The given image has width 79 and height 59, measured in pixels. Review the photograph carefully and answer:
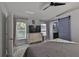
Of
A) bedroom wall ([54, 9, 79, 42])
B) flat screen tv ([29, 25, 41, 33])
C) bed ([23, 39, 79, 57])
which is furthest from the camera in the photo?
flat screen tv ([29, 25, 41, 33])

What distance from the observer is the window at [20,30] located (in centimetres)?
126

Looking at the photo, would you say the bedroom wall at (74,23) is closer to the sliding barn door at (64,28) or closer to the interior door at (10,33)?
the sliding barn door at (64,28)

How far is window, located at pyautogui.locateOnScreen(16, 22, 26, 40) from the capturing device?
4.13ft

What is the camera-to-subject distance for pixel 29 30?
51.1 inches

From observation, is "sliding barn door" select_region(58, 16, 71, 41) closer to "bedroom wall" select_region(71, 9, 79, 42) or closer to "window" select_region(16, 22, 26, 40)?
"bedroom wall" select_region(71, 9, 79, 42)

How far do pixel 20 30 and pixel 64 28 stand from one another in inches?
22.8

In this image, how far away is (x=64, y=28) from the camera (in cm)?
128

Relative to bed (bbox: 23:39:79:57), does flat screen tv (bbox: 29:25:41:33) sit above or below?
above

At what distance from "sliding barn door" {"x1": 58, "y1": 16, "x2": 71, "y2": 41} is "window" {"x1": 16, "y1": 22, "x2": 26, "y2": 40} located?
465 mm

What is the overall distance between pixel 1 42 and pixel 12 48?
162mm

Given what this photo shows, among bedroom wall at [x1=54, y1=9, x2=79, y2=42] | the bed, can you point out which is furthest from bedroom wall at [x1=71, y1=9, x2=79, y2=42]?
the bed

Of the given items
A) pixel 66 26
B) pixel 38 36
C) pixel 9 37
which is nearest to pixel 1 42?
pixel 9 37

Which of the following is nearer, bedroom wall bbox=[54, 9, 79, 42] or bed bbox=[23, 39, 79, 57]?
bed bbox=[23, 39, 79, 57]

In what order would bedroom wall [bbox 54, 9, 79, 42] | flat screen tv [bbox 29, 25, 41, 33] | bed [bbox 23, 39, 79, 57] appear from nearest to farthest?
bed [bbox 23, 39, 79, 57]
bedroom wall [bbox 54, 9, 79, 42]
flat screen tv [bbox 29, 25, 41, 33]
